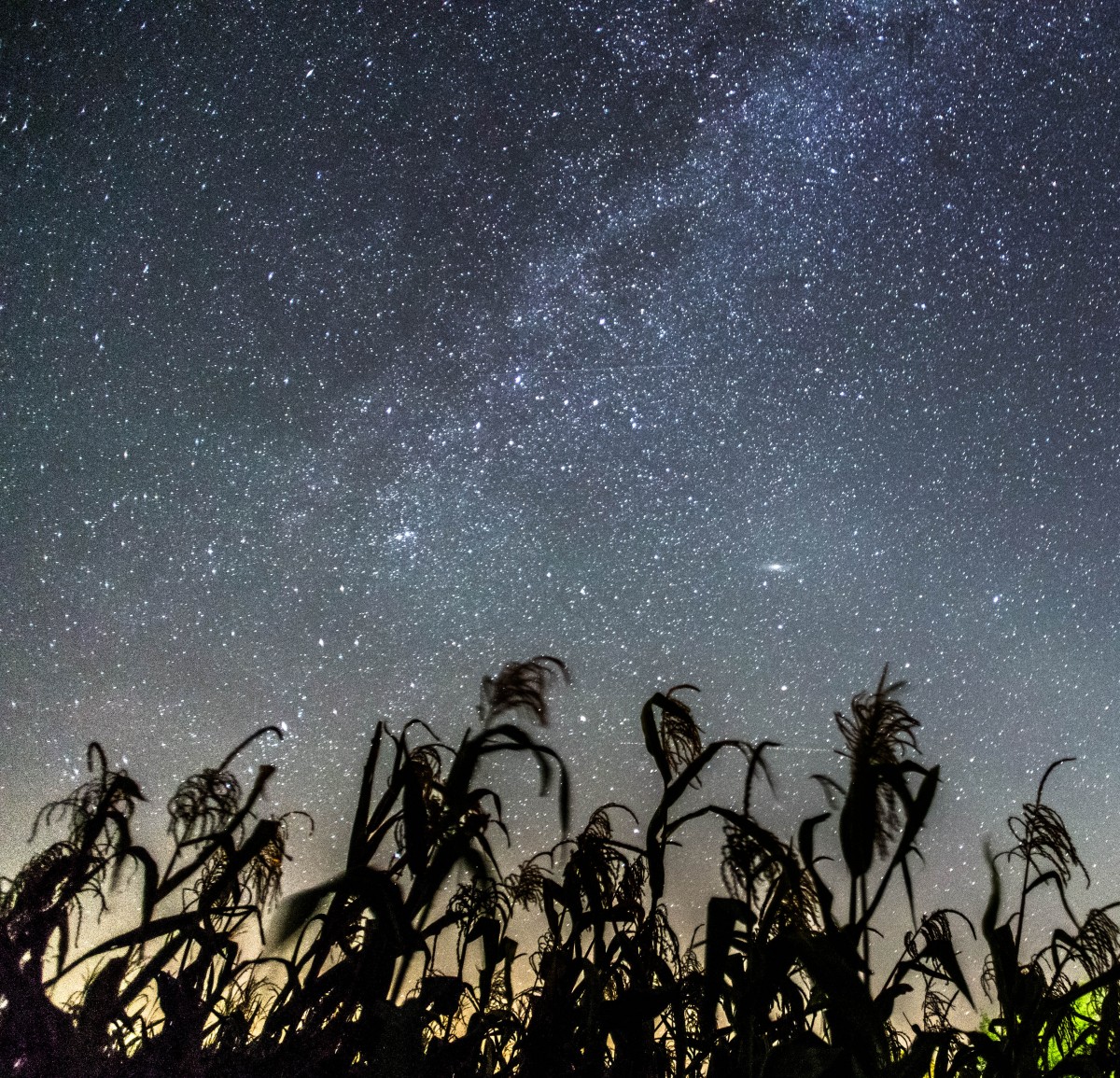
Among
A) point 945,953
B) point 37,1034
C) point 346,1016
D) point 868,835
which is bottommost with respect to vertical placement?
point 37,1034

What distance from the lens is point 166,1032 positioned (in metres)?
1.41

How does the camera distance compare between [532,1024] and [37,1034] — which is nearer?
[37,1034]

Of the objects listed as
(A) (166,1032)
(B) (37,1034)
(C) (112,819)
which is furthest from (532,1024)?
(C) (112,819)

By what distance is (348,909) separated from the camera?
158 cm

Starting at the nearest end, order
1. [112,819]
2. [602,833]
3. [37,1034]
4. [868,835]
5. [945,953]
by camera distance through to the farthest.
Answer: [37,1034] < [868,835] < [945,953] < [112,819] < [602,833]

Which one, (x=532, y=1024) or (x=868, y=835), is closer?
(x=868, y=835)

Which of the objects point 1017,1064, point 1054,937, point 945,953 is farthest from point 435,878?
point 1054,937

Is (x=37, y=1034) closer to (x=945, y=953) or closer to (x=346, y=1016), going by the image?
(x=346, y=1016)

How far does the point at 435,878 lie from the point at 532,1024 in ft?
1.09

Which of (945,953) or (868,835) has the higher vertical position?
(868,835)

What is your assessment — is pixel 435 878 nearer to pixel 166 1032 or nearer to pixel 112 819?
pixel 166 1032

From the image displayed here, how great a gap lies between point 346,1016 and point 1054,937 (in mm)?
1691

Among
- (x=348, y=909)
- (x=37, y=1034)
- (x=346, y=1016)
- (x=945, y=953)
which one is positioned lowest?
(x=37, y=1034)

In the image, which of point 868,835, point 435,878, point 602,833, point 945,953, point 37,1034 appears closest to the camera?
point 37,1034
